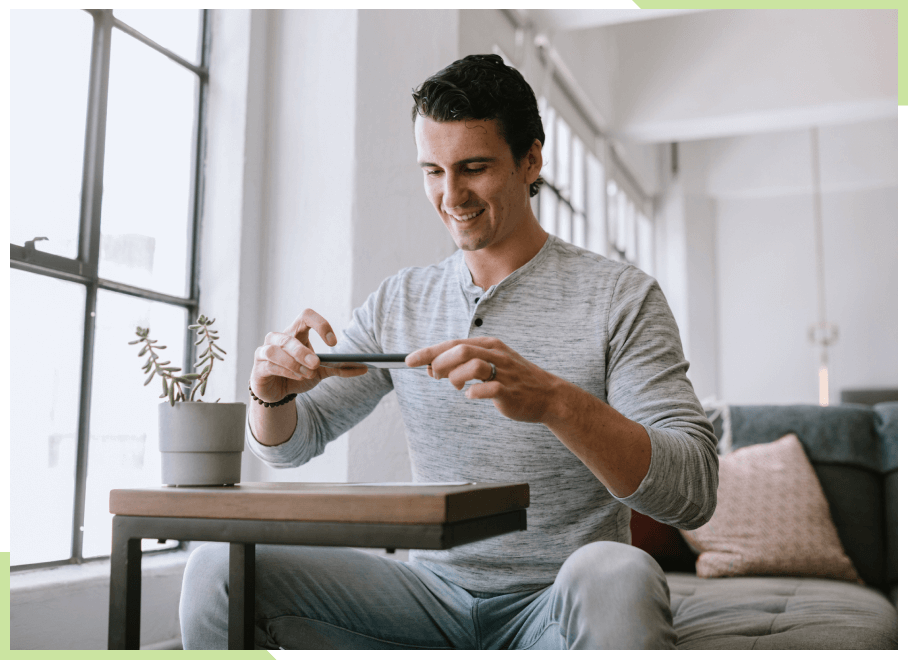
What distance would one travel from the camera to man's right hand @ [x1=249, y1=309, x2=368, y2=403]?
1.08m

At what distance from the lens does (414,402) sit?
1.42m

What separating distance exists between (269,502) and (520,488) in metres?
0.31

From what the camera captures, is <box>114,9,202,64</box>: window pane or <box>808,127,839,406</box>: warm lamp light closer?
<box>114,9,202,64</box>: window pane

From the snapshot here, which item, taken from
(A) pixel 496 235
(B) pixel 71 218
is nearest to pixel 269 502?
(A) pixel 496 235

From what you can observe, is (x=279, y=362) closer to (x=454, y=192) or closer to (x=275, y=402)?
(x=275, y=402)

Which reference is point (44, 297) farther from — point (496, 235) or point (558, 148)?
point (558, 148)

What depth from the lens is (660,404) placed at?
3.84ft

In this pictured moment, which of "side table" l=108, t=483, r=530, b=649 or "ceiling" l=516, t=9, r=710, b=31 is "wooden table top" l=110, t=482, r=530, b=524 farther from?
"ceiling" l=516, t=9, r=710, b=31

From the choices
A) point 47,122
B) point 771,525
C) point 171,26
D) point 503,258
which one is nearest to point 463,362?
point 503,258

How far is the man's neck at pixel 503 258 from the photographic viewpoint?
4.82ft

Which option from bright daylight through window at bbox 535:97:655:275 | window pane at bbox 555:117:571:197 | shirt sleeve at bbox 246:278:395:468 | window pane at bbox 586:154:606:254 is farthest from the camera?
window pane at bbox 586:154:606:254

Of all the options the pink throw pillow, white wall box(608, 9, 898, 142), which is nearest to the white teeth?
the pink throw pillow

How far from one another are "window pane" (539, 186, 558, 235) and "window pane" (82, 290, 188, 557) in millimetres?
2407

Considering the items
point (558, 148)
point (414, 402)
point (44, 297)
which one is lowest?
point (414, 402)
